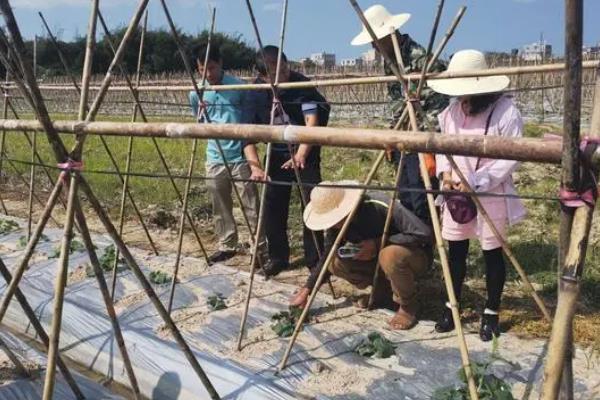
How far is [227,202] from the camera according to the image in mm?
5051

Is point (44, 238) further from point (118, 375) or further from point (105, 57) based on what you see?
point (105, 57)

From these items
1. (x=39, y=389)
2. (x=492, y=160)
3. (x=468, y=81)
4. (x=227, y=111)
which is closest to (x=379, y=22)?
(x=468, y=81)

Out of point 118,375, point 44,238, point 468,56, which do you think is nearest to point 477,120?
point 468,56

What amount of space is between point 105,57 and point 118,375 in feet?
103

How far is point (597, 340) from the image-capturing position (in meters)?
3.11

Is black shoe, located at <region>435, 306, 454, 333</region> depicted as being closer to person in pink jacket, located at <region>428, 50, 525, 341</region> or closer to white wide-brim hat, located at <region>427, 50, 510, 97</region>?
person in pink jacket, located at <region>428, 50, 525, 341</region>

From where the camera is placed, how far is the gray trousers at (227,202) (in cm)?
493

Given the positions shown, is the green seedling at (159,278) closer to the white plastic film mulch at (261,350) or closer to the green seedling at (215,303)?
the white plastic film mulch at (261,350)

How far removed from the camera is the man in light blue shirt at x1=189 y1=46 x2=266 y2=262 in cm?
462

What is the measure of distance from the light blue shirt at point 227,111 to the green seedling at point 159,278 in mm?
1064

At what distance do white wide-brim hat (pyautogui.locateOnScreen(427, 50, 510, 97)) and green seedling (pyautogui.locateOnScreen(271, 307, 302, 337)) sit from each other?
5.07 feet

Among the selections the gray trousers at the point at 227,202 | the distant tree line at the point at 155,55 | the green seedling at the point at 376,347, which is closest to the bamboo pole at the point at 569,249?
the green seedling at the point at 376,347

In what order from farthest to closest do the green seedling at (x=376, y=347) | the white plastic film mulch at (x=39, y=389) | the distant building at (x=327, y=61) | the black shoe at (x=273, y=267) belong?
the distant building at (x=327, y=61) → the black shoe at (x=273, y=267) → the green seedling at (x=376, y=347) → the white plastic film mulch at (x=39, y=389)

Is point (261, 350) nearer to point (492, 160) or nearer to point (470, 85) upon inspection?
point (492, 160)
